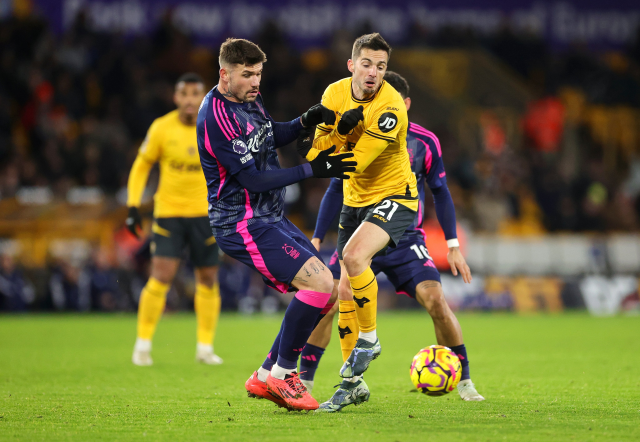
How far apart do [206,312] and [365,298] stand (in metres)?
3.56

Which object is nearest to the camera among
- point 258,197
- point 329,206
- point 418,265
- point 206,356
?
point 258,197

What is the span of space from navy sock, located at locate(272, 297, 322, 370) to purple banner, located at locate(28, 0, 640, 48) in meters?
14.0

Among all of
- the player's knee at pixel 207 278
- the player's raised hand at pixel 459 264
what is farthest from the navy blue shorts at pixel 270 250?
the player's knee at pixel 207 278

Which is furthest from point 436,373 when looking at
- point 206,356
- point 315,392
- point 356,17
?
point 356,17

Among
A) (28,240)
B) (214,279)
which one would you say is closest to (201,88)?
(214,279)

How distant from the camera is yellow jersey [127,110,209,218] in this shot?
830 centimetres

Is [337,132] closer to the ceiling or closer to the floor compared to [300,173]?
closer to the ceiling

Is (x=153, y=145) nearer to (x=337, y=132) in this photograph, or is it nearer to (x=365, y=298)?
(x=337, y=132)

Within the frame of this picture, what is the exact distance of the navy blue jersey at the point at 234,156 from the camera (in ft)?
16.0

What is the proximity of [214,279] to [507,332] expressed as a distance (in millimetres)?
4742

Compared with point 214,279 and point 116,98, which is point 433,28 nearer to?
point 116,98

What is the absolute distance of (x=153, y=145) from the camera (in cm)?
840

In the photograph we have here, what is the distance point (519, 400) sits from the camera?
5.40 meters

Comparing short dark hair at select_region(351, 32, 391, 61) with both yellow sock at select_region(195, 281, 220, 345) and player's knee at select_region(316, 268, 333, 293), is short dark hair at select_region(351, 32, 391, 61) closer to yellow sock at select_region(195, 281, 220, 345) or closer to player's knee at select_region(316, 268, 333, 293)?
player's knee at select_region(316, 268, 333, 293)
